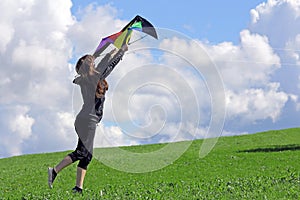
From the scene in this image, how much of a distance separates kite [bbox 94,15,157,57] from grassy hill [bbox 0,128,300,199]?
399 cm

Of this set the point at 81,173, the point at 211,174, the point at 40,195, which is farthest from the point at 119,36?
the point at 211,174

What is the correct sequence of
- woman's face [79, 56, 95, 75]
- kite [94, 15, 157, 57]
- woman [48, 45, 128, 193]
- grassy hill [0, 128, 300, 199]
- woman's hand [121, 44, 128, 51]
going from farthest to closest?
kite [94, 15, 157, 57] < grassy hill [0, 128, 300, 199] < woman's hand [121, 44, 128, 51] < woman's face [79, 56, 95, 75] < woman [48, 45, 128, 193]

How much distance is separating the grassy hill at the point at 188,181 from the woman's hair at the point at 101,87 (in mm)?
2604

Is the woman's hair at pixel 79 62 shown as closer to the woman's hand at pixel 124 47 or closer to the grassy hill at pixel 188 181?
the woman's hand at pixel 124 47

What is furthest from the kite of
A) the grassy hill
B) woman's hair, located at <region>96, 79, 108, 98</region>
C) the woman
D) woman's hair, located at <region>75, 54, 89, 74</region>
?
the grassy hill

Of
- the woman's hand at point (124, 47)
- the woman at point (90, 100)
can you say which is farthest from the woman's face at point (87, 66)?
the woman's hand at point (124, 47)

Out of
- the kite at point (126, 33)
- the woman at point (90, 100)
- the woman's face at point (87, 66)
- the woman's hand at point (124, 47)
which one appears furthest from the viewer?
the kite at point (126, 33)

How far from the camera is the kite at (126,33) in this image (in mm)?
14492

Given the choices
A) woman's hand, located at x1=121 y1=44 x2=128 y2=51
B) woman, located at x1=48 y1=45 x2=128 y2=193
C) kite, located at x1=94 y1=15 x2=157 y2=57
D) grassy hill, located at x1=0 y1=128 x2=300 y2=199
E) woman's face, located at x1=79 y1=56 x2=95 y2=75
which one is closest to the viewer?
woman, located at x1=48 y1=45 x2=128 y2=193

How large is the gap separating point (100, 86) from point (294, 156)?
23.1 m

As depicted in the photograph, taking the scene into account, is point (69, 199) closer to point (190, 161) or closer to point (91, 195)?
point (91, 195)

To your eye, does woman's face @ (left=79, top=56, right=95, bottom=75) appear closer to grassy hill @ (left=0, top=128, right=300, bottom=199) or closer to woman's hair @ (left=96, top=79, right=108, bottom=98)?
woman's hair @ (left=96, top=79, right=108, bottom=98)

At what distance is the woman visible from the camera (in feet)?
44.4

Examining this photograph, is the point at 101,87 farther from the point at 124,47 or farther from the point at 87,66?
the point at 124,47
